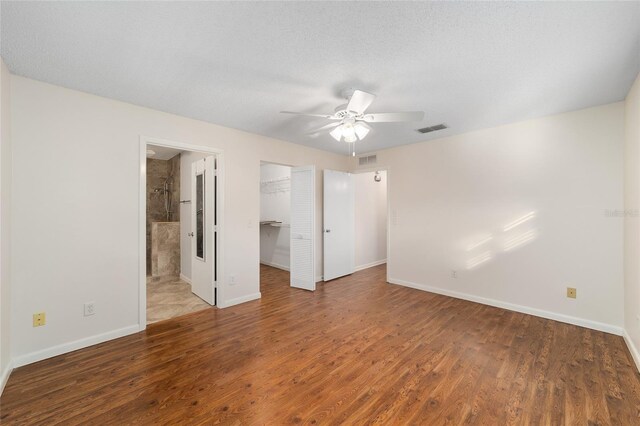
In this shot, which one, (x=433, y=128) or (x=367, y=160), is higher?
(x=433, y=128)

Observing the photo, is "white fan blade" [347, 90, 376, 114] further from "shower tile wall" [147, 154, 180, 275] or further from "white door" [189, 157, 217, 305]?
"shower tile wall" [147, 154, 180, 275]

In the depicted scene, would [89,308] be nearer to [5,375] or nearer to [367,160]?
[5,375]

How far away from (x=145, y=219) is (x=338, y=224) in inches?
125

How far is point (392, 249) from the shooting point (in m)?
4.80

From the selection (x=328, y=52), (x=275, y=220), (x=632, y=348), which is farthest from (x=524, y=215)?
(x=275, y=220)

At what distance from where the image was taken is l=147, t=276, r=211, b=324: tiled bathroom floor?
3395mm

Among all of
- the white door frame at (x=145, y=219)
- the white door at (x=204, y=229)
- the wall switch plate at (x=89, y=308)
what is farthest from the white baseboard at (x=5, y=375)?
the white door at (x=204, y=229)

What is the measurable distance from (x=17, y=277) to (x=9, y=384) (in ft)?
2.75

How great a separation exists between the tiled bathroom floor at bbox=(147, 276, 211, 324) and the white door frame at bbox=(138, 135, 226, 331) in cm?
32

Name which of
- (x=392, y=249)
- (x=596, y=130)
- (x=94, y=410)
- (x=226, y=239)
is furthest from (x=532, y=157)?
(x=94, y=410)

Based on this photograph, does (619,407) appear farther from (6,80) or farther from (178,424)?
(6,80)

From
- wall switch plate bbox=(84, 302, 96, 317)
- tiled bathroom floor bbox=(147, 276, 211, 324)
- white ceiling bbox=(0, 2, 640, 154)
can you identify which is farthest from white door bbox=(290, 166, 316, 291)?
wall switch plate bbox=(84, 302, 96, 317)

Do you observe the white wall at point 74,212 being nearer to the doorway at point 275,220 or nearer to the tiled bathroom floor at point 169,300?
the tiled bathroom floor at point 169,300

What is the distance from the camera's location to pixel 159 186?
5.82m
